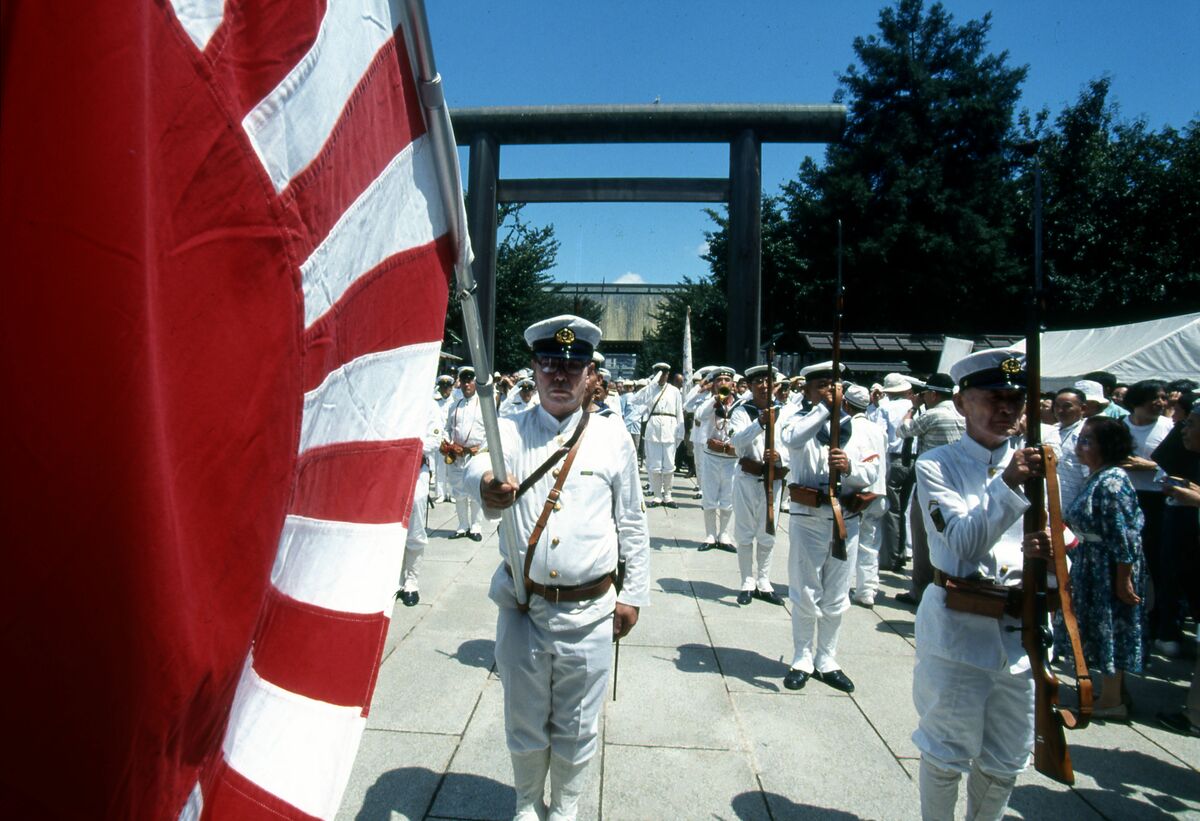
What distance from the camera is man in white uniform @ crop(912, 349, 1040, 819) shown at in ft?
9.07

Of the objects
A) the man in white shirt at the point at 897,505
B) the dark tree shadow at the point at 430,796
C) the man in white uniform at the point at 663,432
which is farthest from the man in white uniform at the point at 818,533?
the man in white uniform at the point at 663,432

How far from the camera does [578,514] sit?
291 centimetres

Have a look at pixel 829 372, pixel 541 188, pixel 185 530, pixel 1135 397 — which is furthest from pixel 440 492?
pixel 185 530

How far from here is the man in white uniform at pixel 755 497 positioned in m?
6.70

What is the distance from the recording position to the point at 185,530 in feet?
2.24

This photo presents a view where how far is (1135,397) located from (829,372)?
10.3 feet

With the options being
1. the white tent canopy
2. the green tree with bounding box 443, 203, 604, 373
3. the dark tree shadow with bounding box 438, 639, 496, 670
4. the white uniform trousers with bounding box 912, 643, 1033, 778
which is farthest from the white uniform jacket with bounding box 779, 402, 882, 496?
the green tree with bounding box 443, 203, 604, 373

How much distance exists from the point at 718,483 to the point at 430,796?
636 centimetres

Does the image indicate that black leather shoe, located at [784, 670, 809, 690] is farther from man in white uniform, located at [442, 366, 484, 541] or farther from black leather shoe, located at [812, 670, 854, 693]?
man in white uniform, located at [442, 366, 484, 541]

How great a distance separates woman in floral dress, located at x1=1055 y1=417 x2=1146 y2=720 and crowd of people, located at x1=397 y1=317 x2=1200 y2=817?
0.01m

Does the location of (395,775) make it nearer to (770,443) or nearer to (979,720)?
(979,720)

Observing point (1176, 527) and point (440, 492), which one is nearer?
point (1176, 527)

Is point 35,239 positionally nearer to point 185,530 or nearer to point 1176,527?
point 185,530

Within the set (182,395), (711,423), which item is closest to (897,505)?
(711,423)
